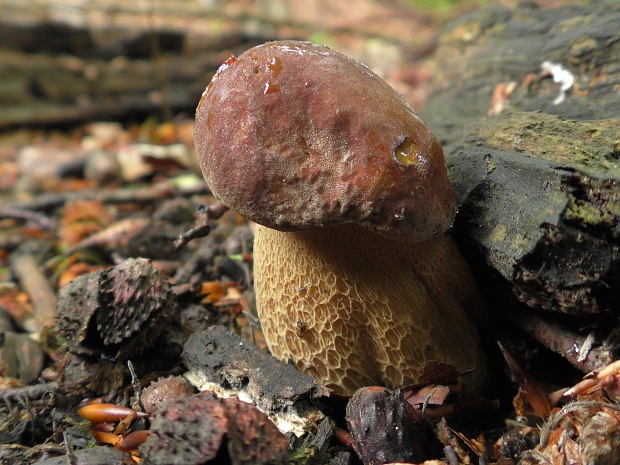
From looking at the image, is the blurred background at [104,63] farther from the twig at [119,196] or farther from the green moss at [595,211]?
the green moss at [595,211]

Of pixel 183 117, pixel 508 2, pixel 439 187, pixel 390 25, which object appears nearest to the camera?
pixel 439 187

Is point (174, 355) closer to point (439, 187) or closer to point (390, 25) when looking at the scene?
point (439, 187)

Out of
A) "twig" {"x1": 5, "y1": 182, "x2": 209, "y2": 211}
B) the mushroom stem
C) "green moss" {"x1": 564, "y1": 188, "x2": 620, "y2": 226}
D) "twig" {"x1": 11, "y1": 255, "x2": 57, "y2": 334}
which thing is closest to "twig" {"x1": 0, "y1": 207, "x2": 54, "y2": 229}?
"twig" {"x1": 5, "y1": 182, "x2": 209, "y2": 211}

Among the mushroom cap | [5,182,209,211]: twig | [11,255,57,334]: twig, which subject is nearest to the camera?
the mushroom cap

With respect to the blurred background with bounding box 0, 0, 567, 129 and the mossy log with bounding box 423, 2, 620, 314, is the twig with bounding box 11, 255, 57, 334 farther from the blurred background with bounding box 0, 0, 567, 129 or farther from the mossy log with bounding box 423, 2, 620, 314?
the blurred background with bounding box 0, 0, 567, 129

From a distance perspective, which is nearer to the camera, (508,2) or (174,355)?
(174,355)

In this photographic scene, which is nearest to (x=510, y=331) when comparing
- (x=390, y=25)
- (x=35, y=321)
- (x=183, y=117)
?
(x=35, y=321)

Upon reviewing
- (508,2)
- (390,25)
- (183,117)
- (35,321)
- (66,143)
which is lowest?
(35,321)
